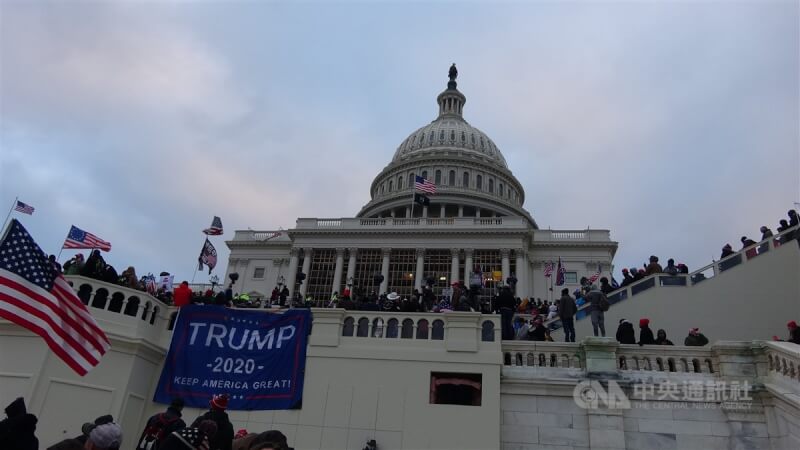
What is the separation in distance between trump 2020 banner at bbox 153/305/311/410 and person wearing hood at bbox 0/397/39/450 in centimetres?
766

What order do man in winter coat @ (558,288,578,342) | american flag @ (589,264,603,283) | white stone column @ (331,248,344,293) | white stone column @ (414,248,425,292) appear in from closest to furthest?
man in winter coat @ (558,288,578,342) → american flag @ (589,264,603,283) → white stone column @ (414,248,425,292) → white stone column @ (331,248,344,293)

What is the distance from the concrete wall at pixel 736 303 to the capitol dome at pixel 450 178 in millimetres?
51929

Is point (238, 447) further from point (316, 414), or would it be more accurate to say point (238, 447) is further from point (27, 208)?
point (27, 208)

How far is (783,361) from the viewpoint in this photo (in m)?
11.3

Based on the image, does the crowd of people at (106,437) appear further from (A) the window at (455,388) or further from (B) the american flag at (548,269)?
(B) the american flag at (548,269)

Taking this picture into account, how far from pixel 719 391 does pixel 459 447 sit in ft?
19.0

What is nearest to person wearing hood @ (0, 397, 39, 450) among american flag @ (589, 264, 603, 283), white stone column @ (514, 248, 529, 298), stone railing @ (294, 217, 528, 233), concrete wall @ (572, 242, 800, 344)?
concrete wall @ (572, 242, 800, 344)

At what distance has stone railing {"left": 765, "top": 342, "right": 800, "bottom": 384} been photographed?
35.3ft

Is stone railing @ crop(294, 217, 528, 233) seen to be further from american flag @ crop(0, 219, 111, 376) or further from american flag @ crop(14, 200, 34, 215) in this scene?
american flag @ crop(0, 219, 111, 376)

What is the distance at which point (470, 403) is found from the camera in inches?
526

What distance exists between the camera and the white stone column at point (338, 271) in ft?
171

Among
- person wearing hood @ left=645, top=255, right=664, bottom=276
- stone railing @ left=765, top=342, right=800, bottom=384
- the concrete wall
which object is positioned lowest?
stone railing @ left=765, top=342, right=800, bottom=384

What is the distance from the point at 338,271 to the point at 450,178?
31205 mm

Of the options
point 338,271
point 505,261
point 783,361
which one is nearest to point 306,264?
point 338,271
